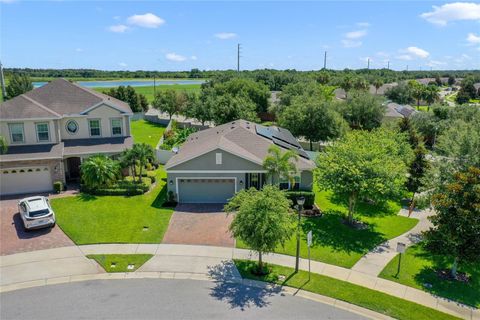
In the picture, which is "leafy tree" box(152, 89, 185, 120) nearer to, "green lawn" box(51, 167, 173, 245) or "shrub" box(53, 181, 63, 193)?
"green lawn" box(51, 167, 173, 245)

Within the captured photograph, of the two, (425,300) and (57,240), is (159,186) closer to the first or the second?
(57,240)

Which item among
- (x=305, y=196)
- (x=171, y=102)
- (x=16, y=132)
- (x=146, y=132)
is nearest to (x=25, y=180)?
(x=16, y=132)

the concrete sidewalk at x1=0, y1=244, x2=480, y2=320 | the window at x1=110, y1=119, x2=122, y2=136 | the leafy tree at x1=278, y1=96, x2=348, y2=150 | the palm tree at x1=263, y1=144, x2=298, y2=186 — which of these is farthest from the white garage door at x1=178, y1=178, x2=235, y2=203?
the leafy tree at x1=278, y1=96, x2=348, y2=150

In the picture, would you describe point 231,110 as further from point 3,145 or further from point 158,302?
point 158,302

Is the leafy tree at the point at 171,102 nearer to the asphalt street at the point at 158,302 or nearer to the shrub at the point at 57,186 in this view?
the shrub at the point at 57,186

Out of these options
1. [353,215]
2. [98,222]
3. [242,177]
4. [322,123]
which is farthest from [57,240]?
[322,123]

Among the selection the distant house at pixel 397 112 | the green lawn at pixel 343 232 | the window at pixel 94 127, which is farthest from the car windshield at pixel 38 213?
the distant house at pixel 397 112
